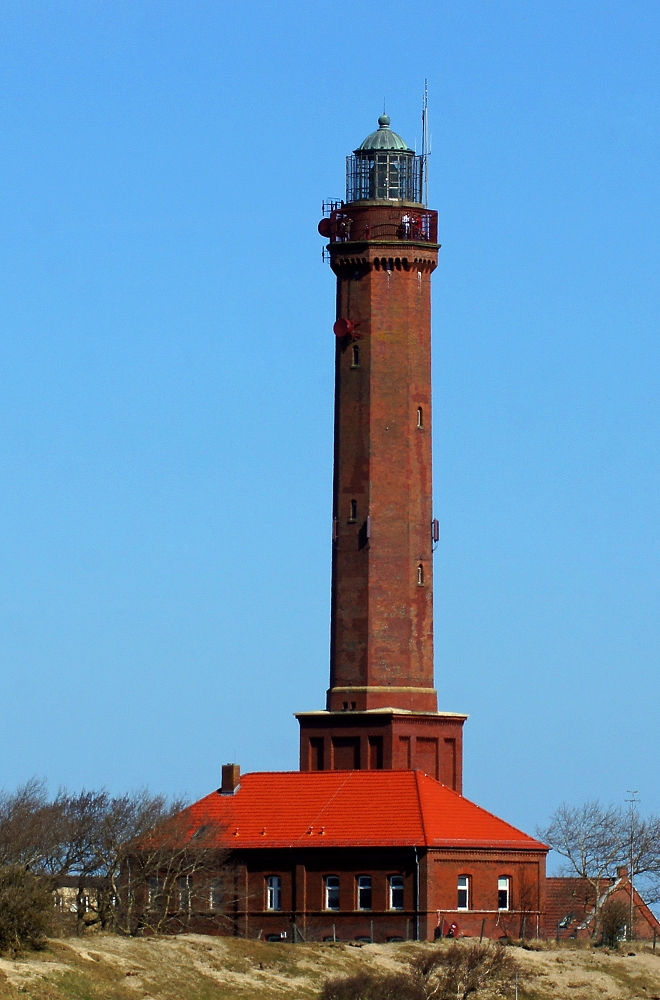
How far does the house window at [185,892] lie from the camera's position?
8625 centimetres

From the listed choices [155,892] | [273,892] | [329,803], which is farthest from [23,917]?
[329,803]

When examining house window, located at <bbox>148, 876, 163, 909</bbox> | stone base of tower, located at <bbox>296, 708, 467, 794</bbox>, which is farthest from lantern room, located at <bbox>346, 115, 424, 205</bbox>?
house window, located at <bbox>148, 876, 163, 909</bbox>

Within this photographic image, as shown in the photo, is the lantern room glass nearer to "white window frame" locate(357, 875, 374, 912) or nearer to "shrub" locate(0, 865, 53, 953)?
"white window frame" locate(357, 875, 374, 912)

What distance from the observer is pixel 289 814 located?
9025 centimetres

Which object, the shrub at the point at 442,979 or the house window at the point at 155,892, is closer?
the shrub at the point at 442,979

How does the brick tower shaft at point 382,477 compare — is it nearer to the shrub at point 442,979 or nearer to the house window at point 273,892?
the house window at point 273,892

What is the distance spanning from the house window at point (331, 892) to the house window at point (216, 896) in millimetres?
3663

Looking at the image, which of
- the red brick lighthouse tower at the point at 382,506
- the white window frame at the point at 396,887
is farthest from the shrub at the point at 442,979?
the red brick lighthouse tower at the point at 382,506

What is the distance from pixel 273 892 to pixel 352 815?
382cm

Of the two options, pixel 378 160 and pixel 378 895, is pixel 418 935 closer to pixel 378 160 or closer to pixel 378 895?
pixel 378 895

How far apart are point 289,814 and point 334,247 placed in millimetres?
21900

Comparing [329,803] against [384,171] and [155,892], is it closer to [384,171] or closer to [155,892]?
[155,892]

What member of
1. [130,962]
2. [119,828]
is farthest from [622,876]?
[130,962]

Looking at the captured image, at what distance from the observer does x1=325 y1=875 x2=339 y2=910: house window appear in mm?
87750
